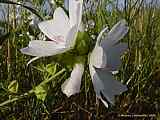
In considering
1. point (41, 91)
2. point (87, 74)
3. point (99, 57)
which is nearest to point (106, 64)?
point (99, 57)

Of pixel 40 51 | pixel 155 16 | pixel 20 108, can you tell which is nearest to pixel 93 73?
pixel 40 51

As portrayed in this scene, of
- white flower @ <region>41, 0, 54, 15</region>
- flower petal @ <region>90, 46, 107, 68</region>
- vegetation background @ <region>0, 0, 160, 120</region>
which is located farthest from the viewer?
white flower @ <region>41, 0, 54, 15</region>

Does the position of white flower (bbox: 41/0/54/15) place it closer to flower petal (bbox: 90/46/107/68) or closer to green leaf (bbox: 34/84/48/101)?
green leaf (bbox: 34/84/48/101)

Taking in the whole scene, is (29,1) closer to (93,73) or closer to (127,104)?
(127,104)

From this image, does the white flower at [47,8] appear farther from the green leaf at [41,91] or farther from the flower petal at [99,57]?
the flower petal at [99,57]

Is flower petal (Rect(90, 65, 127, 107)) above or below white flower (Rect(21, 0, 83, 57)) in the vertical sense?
below

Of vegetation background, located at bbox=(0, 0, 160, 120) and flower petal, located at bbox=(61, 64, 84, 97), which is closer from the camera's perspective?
flower petal, located at bbox=(61, 64, 84, 97)

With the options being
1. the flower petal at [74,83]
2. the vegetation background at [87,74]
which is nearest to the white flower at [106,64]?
the flower petal at [74,83]

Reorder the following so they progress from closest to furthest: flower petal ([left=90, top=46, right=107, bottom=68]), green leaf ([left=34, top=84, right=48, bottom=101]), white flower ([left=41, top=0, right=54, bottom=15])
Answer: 1. flower petal ([left=90, top=46, right=107, bottom=68])
2. green leaf ([left=34, top=84, right=48, bottom=101])
3. white flower ([left=41, top=0, right=54, bottom=15])

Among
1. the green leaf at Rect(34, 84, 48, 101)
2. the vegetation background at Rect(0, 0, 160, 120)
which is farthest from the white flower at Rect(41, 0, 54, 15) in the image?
the green leaf at Rect(34, 84, 48, 101)

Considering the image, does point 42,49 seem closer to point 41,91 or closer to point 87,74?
point 41,91
